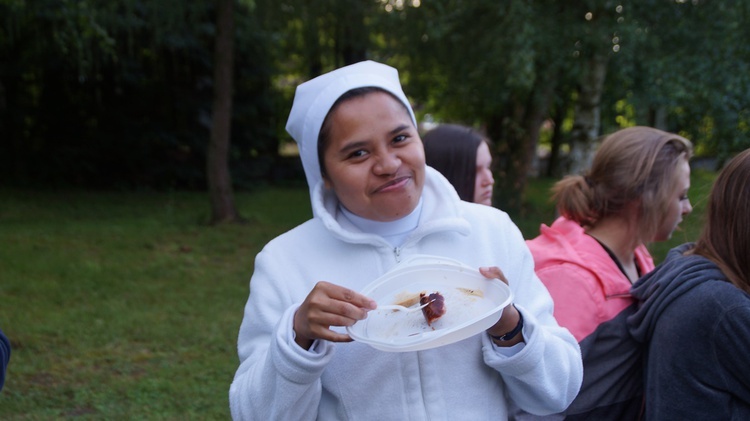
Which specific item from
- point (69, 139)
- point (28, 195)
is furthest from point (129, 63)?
point (28, 195)

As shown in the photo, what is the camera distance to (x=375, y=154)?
171 cm

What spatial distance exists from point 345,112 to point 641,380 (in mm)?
1306

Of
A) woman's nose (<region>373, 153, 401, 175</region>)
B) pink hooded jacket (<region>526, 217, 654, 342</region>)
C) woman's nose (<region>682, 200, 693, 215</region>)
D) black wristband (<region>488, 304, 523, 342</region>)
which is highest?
woman's nose (<region>373, 153, 401, 175</region>)

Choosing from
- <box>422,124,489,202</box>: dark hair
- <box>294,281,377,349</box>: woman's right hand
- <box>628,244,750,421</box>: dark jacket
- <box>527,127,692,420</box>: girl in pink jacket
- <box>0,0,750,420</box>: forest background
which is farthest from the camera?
<box>0,0,750,420</box>: forest background

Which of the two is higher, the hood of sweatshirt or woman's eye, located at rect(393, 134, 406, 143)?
woman's eye, located at rect(393, 134, 406, 143)

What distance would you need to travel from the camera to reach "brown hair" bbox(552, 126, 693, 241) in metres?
2.64

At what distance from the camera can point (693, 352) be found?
2.02m

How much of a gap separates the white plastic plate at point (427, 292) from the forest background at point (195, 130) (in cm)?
117

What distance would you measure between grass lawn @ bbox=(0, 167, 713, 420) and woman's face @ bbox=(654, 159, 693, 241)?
0.17ft

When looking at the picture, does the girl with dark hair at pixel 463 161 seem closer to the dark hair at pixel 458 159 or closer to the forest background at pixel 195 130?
the dark hair at pixel 458 159

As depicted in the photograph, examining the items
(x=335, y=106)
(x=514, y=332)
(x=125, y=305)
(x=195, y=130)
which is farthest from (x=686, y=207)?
(x=195, y=130)

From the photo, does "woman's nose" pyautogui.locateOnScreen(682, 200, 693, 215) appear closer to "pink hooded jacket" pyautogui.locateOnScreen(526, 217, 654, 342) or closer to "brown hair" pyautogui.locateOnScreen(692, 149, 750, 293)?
"pink hooded jacket" pyautogui.locateOnScreen(526, 217, 654, 342)

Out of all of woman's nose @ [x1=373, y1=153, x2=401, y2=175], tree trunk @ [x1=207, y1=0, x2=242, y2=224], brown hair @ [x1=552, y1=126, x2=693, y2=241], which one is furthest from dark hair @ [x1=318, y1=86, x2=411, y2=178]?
tree trunk @ [x1=207, y1=0, x2=242, y2=224]

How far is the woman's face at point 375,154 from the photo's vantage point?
67.1 inches
